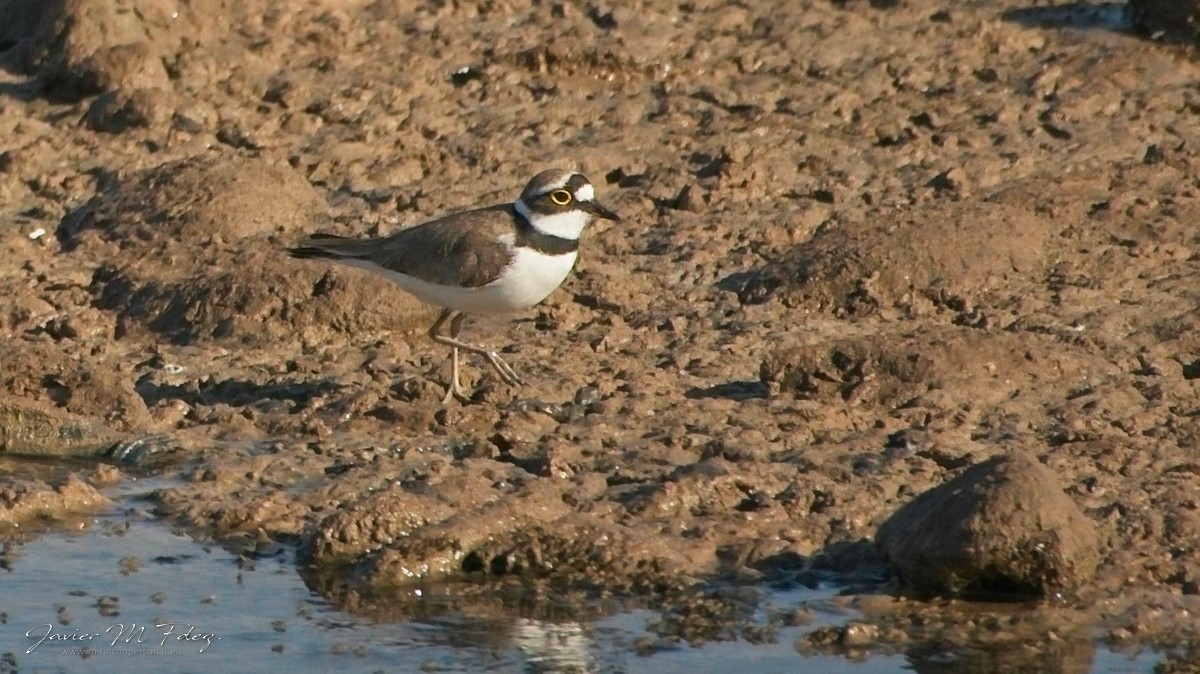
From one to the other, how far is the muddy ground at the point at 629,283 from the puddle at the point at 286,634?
0.85 ft

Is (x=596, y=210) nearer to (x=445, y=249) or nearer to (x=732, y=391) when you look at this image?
(x=445, y=249)

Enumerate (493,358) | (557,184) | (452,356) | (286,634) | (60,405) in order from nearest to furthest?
1. (286,634)
2. (60,405)
3. (493,358)
4. (452,356)
5. (557,184)

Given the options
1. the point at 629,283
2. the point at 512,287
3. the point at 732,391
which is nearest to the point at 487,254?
the point at 512,287

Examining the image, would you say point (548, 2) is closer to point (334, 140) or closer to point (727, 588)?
point (334, 140)

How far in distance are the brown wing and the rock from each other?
3239 millimetres

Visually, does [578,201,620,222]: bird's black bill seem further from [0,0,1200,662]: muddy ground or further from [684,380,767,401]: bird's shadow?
[684,380,767,401]: bird's shadow

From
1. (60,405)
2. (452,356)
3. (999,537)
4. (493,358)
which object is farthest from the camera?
(452,356)

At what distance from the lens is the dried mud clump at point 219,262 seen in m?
11.6

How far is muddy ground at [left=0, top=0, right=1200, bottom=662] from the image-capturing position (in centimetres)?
916

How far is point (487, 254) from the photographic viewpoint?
1087 centimetres

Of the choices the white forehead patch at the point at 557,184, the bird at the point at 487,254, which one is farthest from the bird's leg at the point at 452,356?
the white forehead patch at the point at 557,184

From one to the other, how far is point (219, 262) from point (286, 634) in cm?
426

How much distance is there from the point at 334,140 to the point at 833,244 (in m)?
3.53

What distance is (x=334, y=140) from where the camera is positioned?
13555 millimetres
